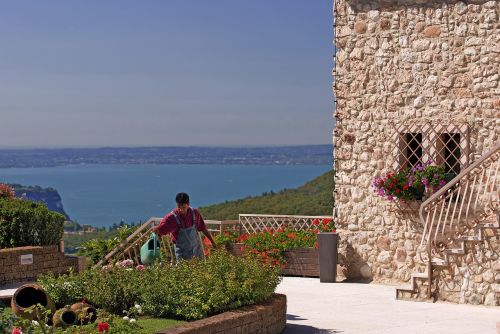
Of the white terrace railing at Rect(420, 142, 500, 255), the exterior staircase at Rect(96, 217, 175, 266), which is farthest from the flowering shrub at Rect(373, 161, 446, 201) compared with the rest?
the exterior staircase at Rect(96, 217, 175, 266)

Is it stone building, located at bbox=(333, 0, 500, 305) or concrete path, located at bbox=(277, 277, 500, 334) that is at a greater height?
stone building, located at bbox=(333, 0, 500, 305)

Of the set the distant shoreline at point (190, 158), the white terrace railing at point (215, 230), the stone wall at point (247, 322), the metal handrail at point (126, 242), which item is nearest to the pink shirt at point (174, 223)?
the stone wall at point (247, 322)

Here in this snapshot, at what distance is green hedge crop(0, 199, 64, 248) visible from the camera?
13922 millimetres

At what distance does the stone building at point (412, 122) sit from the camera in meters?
13.8

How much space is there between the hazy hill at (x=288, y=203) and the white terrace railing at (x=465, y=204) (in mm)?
16766

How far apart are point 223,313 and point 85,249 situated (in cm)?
775

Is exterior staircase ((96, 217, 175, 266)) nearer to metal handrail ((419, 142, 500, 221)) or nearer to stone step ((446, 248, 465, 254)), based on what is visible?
metal handrail ((419, 142, 500, 221))

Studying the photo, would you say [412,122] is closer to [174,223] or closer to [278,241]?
[278,241]

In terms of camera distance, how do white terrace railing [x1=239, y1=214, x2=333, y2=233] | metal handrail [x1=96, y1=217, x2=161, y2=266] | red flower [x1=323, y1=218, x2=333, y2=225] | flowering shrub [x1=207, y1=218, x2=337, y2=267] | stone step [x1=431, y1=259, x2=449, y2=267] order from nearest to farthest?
stone step [x1=431, y1=259, x2=449, y2=267], flowering shrub [x1=207, y1=218, x2=337, y2=267], metal handrail [x1=96, y1=217, x2=161, y2=266], red flower [x1=323, y1=218, x2=333, y2=225], white terrace railing [x1=239, y1=214, x2=333, y2=233]

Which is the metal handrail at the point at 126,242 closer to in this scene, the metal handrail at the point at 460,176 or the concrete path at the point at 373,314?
the concrete path at the point at 373,314

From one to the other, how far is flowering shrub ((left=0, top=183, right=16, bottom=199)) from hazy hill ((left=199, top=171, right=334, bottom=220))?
1680cm

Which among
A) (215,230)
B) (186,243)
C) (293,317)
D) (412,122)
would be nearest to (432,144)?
(412,122)

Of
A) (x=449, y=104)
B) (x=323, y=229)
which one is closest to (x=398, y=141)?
(x=449, y=104)

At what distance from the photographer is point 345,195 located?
50.1 ft
